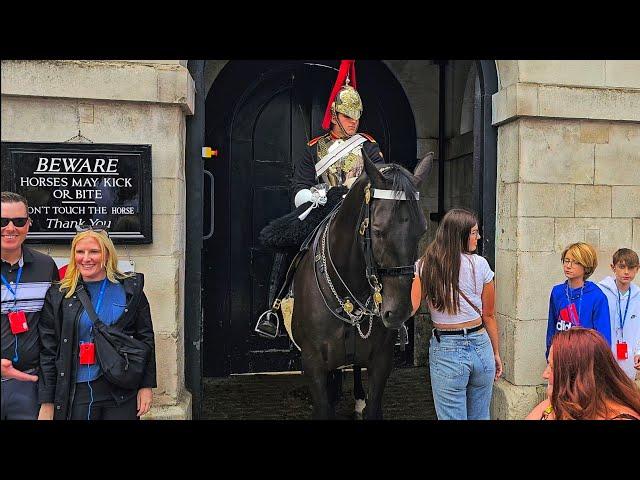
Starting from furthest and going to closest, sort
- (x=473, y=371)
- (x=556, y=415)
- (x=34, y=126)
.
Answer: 1. (x=34, y=126)
2. (x=473, y=371)
3. (x=556, y=415)

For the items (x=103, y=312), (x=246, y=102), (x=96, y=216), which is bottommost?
(x=103, y=312)

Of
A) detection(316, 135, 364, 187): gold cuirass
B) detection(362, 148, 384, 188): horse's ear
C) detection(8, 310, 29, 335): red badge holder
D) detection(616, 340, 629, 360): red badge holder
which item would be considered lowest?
detection(616, 340, 629, 360): red badge holder

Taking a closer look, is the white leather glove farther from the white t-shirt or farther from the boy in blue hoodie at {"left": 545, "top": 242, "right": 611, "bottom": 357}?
the boy in blue hoodie at {"left": 545, "top": 242, "right": 611, "bottom": 357}

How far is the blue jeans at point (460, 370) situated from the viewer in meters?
3.54

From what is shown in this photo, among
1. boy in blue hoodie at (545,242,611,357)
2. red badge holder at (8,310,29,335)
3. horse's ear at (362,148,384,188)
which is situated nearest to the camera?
red badge holder at (8,310,29,335)

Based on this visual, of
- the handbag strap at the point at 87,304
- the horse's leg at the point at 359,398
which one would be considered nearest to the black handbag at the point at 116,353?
the handbag strap at the point at 87,304

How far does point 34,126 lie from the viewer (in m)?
4.02

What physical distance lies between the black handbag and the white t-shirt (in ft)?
5.81

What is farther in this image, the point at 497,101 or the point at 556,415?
the point at 497,101

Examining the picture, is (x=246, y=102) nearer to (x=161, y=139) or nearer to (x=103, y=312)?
(x=161, y=139)

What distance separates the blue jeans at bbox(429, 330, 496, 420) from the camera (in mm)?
3539

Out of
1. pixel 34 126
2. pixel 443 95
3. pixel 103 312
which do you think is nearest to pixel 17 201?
pixel 103 312

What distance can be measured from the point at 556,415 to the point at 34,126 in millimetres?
3680

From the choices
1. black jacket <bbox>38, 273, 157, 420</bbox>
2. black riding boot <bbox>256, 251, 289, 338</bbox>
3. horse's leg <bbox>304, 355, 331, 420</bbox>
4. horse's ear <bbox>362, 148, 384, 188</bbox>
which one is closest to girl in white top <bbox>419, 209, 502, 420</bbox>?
horse's ear <bbox>362, 148, 384, 188</bbox>
